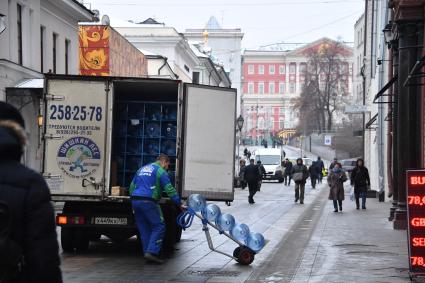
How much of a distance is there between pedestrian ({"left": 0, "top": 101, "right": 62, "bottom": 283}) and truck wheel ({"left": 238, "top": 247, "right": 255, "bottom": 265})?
8223 mm

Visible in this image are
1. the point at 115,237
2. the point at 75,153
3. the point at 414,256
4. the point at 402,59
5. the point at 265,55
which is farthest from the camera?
the point at 265,55

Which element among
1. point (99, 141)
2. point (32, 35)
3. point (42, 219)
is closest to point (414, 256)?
point (99, 141)

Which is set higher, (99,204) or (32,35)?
(32,35)

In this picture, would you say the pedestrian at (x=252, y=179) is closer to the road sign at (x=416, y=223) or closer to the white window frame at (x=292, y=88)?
the road sign at (x=416, y=223)

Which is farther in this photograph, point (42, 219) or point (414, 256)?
point (414, 256)

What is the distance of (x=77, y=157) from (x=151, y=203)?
1.98 m

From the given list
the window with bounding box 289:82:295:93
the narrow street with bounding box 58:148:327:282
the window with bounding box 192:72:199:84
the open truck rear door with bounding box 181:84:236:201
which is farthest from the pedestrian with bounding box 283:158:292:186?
the window with bounding box 289:82:295:93

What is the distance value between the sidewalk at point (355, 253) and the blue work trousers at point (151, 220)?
83.0 inches

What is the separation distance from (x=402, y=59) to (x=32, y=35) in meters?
16.8

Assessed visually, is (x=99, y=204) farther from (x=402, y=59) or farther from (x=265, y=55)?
(x=265, y=55)

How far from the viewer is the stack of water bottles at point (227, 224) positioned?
39.1 feet

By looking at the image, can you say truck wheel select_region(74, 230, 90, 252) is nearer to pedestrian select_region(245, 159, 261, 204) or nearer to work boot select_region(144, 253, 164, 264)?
work boot select_region(144, 253, 164, 264)

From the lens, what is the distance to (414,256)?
9.95 metres

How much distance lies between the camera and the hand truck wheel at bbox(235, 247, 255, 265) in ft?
39.3
